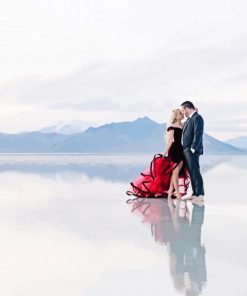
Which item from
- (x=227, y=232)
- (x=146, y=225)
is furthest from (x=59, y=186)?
(x=227, y=232)

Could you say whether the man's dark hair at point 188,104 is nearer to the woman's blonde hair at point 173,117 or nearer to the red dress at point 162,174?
the woman's blonde hair at point 173,117

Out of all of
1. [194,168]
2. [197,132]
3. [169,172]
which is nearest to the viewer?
[197,132]

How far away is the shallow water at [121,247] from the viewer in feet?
15.6

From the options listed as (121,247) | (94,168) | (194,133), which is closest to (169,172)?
(194,133)

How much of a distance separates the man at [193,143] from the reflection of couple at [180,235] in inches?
16.6

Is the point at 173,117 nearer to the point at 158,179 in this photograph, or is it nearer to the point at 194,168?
the point at 194,168

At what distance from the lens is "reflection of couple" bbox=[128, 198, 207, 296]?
492cm

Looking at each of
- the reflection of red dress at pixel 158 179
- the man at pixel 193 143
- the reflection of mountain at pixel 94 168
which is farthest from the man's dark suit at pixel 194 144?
the reflection of mountain at pixel 94 168

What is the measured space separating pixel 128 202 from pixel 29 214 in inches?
99.5

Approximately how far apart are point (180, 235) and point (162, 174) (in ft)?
16.5

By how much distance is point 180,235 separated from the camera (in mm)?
7289

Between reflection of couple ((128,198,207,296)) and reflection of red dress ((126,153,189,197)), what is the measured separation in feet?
1.40

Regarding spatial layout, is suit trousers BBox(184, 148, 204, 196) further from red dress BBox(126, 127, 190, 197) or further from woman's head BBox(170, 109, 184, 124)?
woman's head BBox(170, 109, 184, 124)

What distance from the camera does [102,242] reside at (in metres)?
6.82
